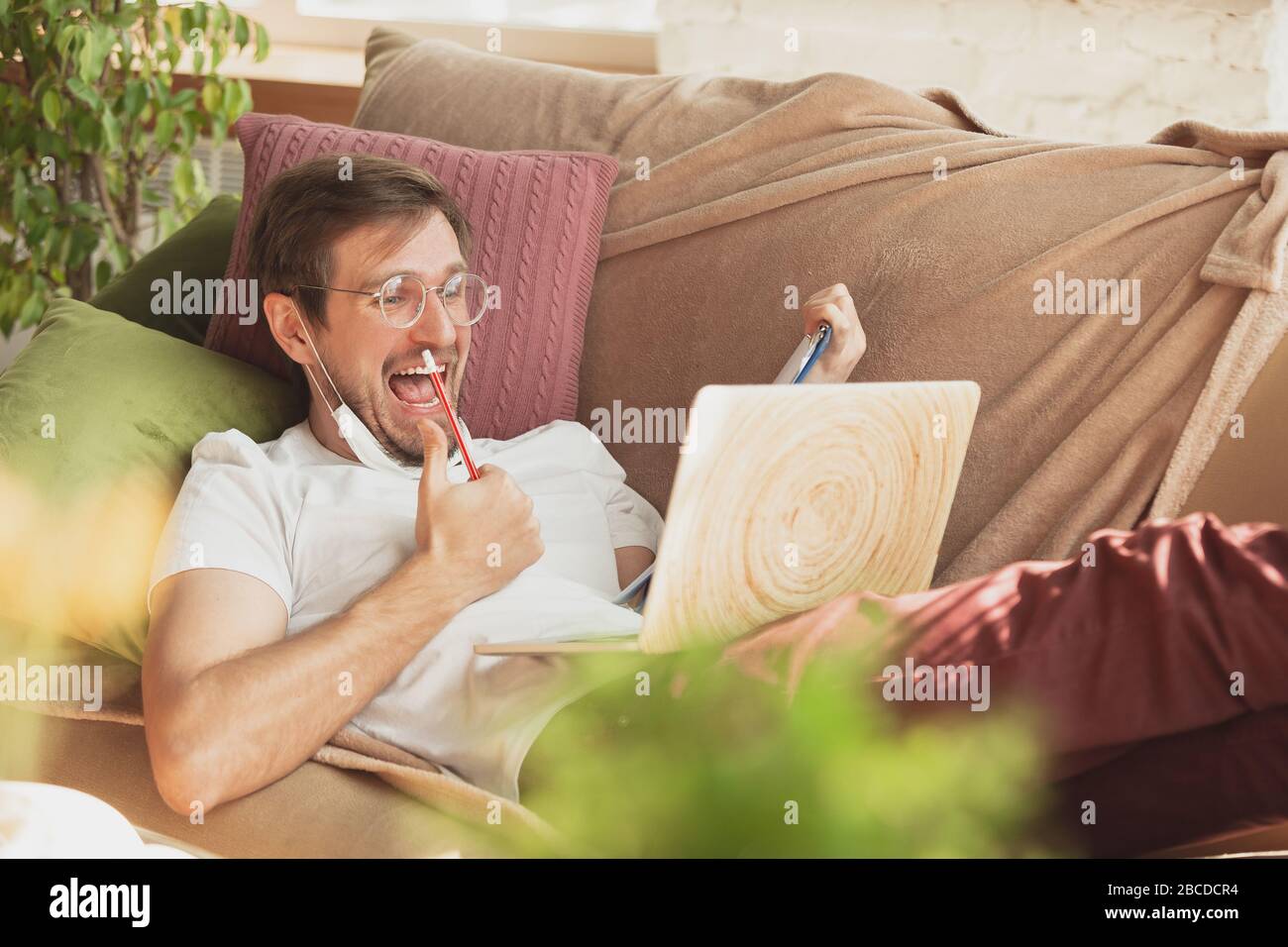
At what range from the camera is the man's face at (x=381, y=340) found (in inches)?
51.1

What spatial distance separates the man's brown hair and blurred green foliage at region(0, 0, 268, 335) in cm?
71

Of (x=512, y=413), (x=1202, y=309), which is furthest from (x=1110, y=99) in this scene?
(x=512, y=413)

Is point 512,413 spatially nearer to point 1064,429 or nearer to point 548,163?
point 548,163

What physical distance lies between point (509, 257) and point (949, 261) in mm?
535

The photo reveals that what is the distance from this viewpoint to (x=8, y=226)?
6.73 ft

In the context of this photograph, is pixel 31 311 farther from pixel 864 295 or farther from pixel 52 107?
pixel 864 295

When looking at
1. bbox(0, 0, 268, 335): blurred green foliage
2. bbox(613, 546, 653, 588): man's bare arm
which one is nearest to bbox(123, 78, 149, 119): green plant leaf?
bbox(0, 0, 268, 335): blurred green foliage

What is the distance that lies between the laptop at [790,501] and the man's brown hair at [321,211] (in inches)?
21.4

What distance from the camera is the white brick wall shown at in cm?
237

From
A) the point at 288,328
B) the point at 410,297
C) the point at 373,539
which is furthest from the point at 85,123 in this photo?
the point at 373,539

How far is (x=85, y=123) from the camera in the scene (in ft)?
6.41
